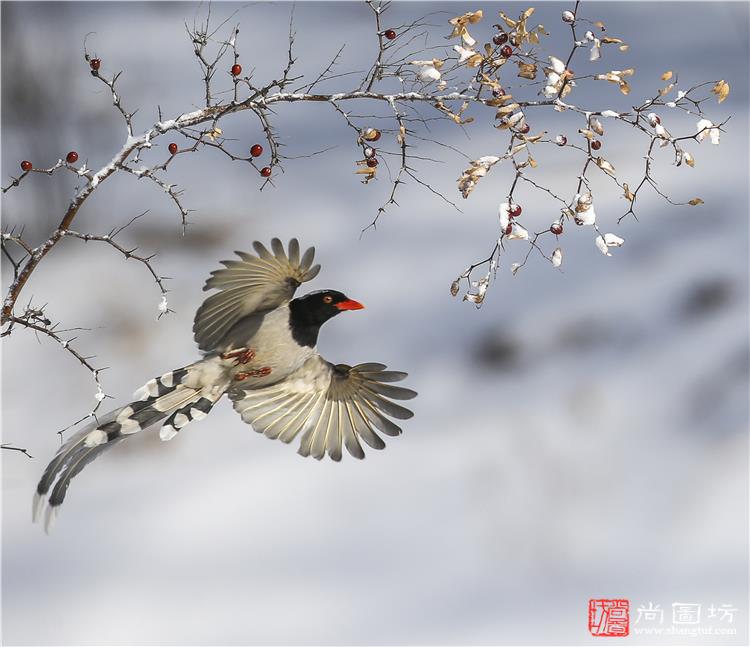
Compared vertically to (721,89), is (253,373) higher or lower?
lower

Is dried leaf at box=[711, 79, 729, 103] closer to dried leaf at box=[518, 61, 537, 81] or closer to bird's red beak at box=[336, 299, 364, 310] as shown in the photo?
dried leaf at box=[518, 61, 537, 81]

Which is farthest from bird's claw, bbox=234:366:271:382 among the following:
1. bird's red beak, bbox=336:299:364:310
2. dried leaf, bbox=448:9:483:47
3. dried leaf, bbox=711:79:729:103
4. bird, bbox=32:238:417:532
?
dried leaf, bbox=711:79:729:103

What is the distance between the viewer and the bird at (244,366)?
1.26 m

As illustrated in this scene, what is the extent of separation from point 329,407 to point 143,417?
30 centimetres

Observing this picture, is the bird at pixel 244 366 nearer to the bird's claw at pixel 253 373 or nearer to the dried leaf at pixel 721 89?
the bird's claw at pixel 253 373

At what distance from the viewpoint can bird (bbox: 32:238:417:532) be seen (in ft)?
4.13

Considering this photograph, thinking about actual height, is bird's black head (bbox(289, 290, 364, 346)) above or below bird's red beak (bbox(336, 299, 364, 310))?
below

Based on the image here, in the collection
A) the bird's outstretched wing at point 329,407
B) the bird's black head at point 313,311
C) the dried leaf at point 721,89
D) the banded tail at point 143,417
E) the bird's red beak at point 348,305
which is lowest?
the banded tail at point 143,417

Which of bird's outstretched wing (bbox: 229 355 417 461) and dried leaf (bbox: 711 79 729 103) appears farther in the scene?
bird's outstretched wing (bbox: 229 355 417 461)

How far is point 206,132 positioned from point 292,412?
461 millimetres

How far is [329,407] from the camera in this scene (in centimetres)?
139

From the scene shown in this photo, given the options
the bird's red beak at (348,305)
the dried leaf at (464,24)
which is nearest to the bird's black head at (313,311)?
the bird's red beak at (348,305)

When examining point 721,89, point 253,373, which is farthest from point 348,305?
point 721,89

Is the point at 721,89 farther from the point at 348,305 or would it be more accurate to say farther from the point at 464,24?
the point at 348,305
